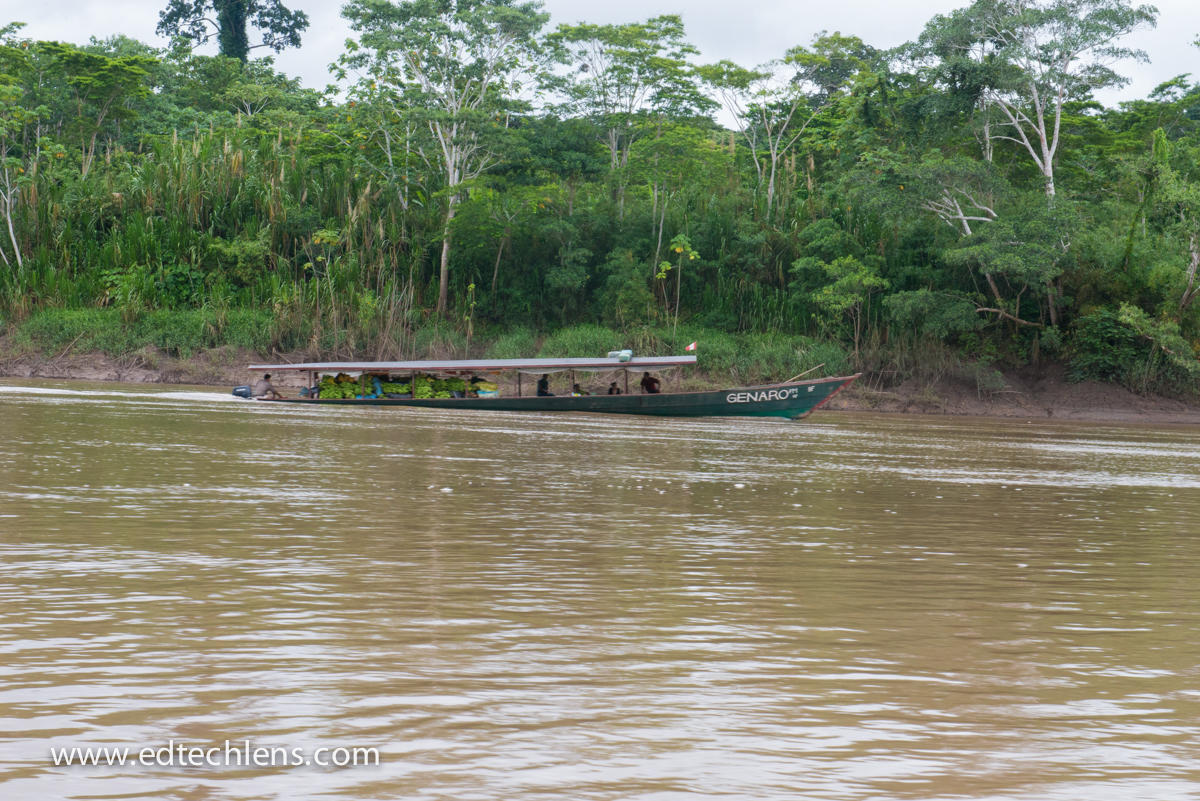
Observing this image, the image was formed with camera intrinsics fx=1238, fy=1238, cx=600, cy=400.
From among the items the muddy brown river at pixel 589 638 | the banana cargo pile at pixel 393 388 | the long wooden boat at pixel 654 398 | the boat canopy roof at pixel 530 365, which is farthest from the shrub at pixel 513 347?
the muddy brown river at pixel 589 638

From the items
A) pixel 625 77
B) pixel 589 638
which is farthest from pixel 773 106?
pixel 589 638

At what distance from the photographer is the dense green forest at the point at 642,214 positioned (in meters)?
36.1

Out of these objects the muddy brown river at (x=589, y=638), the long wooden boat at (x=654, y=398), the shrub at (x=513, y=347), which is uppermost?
the shrub at (x=513, y=347)

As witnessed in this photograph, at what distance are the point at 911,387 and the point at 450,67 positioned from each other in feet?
64.3

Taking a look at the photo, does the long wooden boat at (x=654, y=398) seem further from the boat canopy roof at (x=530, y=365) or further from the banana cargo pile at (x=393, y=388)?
the banana cargo pile at (x=393, y=388)

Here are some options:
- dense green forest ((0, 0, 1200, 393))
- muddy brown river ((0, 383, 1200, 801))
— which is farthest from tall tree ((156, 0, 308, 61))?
muddy brown river ((0, 383, 1200, 801))

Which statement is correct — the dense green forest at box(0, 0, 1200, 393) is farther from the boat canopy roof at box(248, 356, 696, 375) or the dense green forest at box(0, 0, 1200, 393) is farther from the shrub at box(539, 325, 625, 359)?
the boat canopy roof at box(248, 356, 696, 375)

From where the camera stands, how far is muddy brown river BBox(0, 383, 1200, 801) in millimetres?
3723

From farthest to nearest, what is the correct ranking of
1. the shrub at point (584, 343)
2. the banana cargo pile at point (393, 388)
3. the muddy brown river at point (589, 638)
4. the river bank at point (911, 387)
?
the shrub at point (584, 343) < the river bank at point (911, 387) < the banana cargo pile at point (393, 388) < the muddy brown river at point (589, 638)

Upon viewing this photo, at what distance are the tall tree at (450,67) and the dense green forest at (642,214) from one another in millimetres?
109

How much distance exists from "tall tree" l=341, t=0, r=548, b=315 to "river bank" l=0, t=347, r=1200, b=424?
8516 millimetres

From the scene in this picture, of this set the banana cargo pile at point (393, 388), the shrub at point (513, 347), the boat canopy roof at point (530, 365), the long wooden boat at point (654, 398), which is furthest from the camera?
the shrub at point (513, 347)

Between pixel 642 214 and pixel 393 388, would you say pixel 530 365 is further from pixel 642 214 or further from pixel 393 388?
pixel 642 214

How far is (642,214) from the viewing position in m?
45.5
